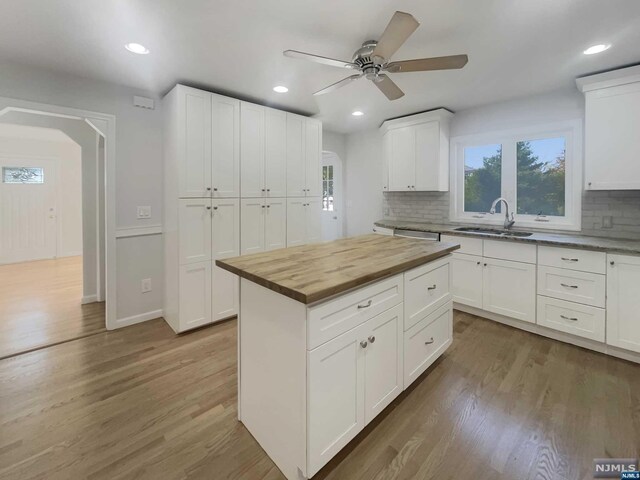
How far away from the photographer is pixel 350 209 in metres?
5.29

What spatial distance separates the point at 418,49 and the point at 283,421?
2.61 metres

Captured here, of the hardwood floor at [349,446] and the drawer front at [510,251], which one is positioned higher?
the drawer front at [510,251]

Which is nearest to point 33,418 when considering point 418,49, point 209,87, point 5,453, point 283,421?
point 5,453

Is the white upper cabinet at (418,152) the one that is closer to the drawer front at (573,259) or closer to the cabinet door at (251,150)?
the drawer front at (573,259)

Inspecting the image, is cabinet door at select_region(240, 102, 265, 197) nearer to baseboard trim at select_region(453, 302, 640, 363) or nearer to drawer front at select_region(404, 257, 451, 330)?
drawer front at select_region(404, 257, 451, 330)

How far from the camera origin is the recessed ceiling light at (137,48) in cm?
216

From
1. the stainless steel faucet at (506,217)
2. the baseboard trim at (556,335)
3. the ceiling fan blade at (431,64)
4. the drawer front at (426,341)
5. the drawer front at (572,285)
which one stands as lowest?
the baseboard trim at (556,335)

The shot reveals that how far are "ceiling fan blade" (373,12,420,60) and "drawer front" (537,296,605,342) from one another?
2585 mm

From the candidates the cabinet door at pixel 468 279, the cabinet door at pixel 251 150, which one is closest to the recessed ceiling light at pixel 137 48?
the cabinet door at pixel 251 150

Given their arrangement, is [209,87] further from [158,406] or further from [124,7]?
[158,406]

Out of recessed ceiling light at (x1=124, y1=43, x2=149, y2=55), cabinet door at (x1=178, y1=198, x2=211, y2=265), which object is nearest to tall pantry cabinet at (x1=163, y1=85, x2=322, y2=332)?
cabinet door at (x1=178, y1=198, x2=211, y2=265)

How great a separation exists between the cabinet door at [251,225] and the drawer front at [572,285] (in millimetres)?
2864

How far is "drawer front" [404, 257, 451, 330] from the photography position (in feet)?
6.10

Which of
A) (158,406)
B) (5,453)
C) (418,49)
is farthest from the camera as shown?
(418,49)
